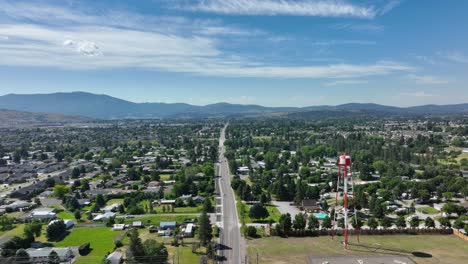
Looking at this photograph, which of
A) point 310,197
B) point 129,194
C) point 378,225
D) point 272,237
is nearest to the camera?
point 272,237

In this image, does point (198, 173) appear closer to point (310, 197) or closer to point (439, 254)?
point (310, 197)

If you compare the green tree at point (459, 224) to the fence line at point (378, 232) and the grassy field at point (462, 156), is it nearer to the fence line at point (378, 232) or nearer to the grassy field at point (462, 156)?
the fence line at point (378, 232)

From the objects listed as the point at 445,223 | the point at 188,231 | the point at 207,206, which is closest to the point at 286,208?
the point at 207,206

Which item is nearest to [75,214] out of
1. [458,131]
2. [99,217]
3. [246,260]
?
[99,217]

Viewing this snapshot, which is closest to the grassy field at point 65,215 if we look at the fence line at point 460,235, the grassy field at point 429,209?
the fence line at point 460,235

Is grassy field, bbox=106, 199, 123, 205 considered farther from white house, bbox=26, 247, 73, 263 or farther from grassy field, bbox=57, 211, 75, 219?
white house, bbox=26, 247, 73, 263

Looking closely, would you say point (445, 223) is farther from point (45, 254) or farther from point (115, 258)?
point (45, 254)
